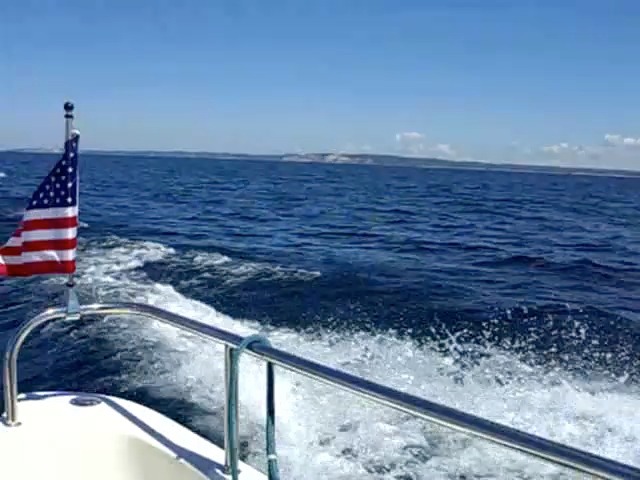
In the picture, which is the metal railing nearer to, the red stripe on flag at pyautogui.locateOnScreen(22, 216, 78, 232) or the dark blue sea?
the red stripe on flag at pyautogui.locateOnScreen(22, 216, 78, 232)

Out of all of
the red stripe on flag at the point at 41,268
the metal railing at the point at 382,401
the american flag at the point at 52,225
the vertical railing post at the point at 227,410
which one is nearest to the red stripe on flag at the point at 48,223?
the american flag at the point at 52,225

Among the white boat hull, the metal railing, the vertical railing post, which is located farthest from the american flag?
the vertical railing post

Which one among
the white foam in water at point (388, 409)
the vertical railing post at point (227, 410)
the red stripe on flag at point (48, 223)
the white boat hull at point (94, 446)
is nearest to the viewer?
the vertical railing post at point (227, 410)

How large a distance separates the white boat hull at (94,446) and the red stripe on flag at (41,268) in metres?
0.54

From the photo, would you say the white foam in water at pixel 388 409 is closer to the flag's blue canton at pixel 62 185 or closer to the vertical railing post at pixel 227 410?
the vertical railing post at pixel 227 410

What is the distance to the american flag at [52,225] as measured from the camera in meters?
2.57

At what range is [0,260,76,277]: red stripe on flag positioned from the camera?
2.68m

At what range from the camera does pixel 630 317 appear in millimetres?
8250

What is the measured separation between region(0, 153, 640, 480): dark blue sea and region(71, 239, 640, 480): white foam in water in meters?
0.02

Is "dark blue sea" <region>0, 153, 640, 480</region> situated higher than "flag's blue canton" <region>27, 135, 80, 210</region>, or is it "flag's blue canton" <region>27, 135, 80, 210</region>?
"flag's blue canton" <region>27, 135, 80, 210</region>

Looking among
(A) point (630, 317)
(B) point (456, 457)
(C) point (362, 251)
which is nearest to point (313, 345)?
(B) point (456, 457)

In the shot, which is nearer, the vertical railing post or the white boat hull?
the vertical railing post

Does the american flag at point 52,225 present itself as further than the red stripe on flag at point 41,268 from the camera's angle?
No

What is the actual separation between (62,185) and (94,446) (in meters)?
1.02
